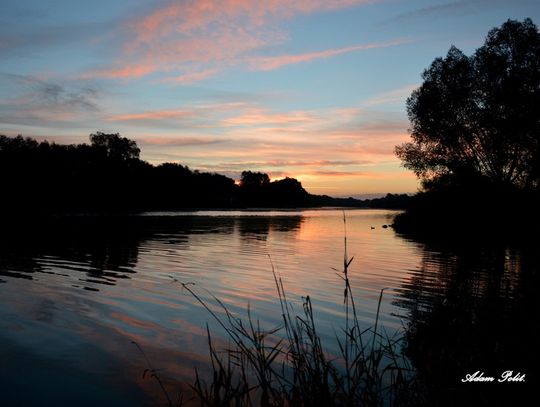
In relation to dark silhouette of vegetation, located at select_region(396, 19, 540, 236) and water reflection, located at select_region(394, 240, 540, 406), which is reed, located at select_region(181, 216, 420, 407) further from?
dark silhouette of vegetation, located at select_region(396, 19, 540, 236)

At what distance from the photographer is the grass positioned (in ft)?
14.9

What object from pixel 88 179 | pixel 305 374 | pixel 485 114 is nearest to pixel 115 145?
pixel 88 179

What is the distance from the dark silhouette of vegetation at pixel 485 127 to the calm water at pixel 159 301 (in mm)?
10326

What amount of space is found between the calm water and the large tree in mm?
10805

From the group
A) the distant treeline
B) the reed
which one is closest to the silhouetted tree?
the distant treeline

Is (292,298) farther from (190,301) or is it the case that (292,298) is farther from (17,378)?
(17,378)

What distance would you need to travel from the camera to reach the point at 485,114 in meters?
34.4

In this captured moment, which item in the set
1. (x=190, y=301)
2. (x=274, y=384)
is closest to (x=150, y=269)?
(x=190, y=301)

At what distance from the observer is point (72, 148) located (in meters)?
120

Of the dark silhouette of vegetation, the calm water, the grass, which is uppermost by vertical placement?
the dark silhouette of vegetation

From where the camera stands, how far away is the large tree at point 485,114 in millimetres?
33156

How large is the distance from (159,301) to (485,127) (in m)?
30.8

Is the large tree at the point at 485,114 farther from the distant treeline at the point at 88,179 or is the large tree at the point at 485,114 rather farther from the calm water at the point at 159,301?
the distant treeline at the point at 88,179

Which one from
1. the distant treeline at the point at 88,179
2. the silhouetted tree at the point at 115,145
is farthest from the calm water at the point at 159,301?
the silhouetted tree at the point at 115,145
